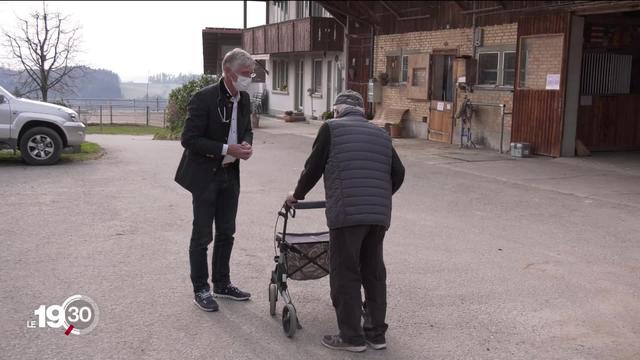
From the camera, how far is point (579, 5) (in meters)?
14.2

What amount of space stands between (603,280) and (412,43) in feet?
47.8

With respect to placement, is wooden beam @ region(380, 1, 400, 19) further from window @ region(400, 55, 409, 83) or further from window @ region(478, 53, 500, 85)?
window @ region(478, 53, 500, 85)

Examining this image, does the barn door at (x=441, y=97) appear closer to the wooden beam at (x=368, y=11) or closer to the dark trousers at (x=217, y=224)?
Result: the wooden beam at (x=368, y=11)

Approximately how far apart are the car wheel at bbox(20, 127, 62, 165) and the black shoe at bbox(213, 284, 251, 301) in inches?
366

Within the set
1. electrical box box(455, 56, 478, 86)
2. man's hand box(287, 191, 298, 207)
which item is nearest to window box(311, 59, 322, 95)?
electrical box box(455, 56, 478, 86)

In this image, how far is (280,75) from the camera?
32.4 metres

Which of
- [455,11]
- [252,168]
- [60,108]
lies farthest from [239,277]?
[455,11]

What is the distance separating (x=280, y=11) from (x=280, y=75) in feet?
9.51

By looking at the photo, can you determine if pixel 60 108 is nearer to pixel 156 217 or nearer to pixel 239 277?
pixel 156 217

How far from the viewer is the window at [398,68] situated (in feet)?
67.6

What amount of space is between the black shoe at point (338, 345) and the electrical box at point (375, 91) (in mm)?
17561

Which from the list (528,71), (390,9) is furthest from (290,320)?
(390,9)

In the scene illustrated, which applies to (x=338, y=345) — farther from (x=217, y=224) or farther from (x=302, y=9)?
(x=302, y=9)

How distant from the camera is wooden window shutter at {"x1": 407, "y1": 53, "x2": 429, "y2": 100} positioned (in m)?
19.2
